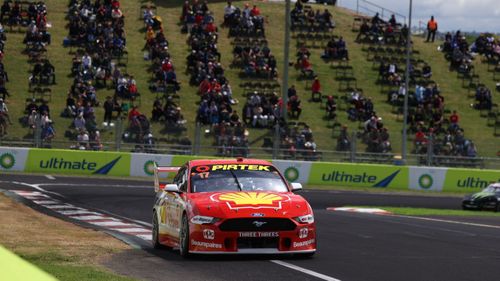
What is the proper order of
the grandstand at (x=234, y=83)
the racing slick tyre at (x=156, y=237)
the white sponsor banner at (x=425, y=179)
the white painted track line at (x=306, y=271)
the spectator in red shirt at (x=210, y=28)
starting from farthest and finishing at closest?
the spectator in red shirt at (x=210, y=28)
the white sponsor banner at (x=425, y=179)
the grandstand at (x=234, y=83)
the racing slick tyre at (x=156, y=237)
the white painted track line at (x=306, y=271)

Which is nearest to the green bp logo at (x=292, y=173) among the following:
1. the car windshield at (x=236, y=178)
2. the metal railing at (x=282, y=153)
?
the metal railing at (x=282, y=153)

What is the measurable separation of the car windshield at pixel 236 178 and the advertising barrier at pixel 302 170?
24.9 meters

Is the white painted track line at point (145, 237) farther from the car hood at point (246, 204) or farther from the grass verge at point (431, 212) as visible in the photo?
the grass verge at point (431, 212)

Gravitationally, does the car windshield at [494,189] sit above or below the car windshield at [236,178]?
below

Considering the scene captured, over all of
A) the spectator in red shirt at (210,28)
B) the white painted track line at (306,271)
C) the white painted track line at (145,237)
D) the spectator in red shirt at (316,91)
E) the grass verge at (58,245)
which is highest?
the spectator in red shirt at (210,28)

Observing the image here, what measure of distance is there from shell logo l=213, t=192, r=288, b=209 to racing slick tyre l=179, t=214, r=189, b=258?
19.8 inches

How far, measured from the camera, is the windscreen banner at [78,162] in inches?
1539

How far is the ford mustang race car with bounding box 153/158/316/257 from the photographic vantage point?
12.9 meters

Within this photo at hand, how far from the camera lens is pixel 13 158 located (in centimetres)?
3875

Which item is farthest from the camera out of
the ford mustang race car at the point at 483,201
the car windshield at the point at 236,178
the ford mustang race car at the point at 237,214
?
the ford mustang race car at the point at 483,201

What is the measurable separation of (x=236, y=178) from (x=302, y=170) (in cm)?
2678

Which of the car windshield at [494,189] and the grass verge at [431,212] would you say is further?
the car windshield at [494,189]

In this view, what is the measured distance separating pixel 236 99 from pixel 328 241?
32809 millimetres

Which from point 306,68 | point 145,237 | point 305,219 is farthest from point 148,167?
point 305,219
